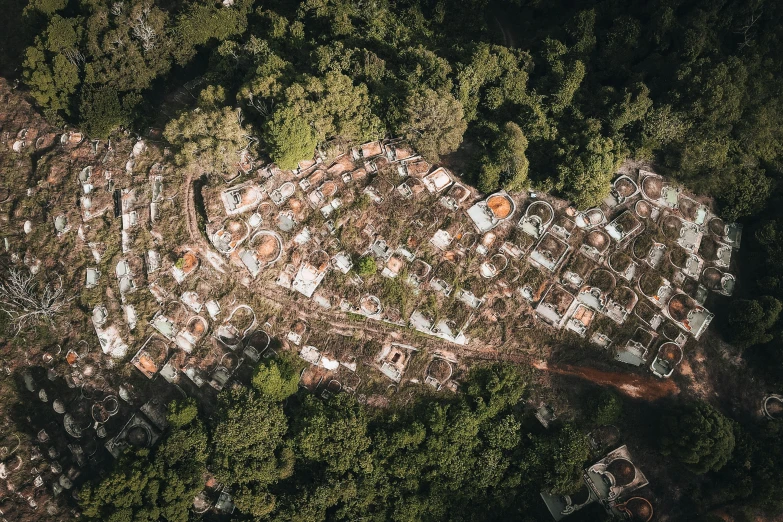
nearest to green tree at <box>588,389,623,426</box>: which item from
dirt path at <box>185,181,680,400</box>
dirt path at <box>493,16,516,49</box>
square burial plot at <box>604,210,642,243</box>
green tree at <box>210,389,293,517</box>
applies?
dirt path at <box>185,181,680,400</box>

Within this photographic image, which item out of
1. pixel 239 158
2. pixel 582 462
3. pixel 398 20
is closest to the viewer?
pixel 582 462

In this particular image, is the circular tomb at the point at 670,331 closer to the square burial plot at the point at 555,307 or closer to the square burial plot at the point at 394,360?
the square burial plot at the point at 555,307

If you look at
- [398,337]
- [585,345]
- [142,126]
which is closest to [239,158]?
[142,126]

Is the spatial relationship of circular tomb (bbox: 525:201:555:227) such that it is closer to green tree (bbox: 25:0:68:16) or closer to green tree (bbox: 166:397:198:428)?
green tree (bbox: 166:397:198:428)

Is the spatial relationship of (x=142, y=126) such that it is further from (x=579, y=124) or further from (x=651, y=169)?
(x=651, y=169)

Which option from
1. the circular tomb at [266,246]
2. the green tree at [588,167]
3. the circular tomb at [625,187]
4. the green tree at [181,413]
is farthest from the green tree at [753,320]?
the green tree at [181,413]
